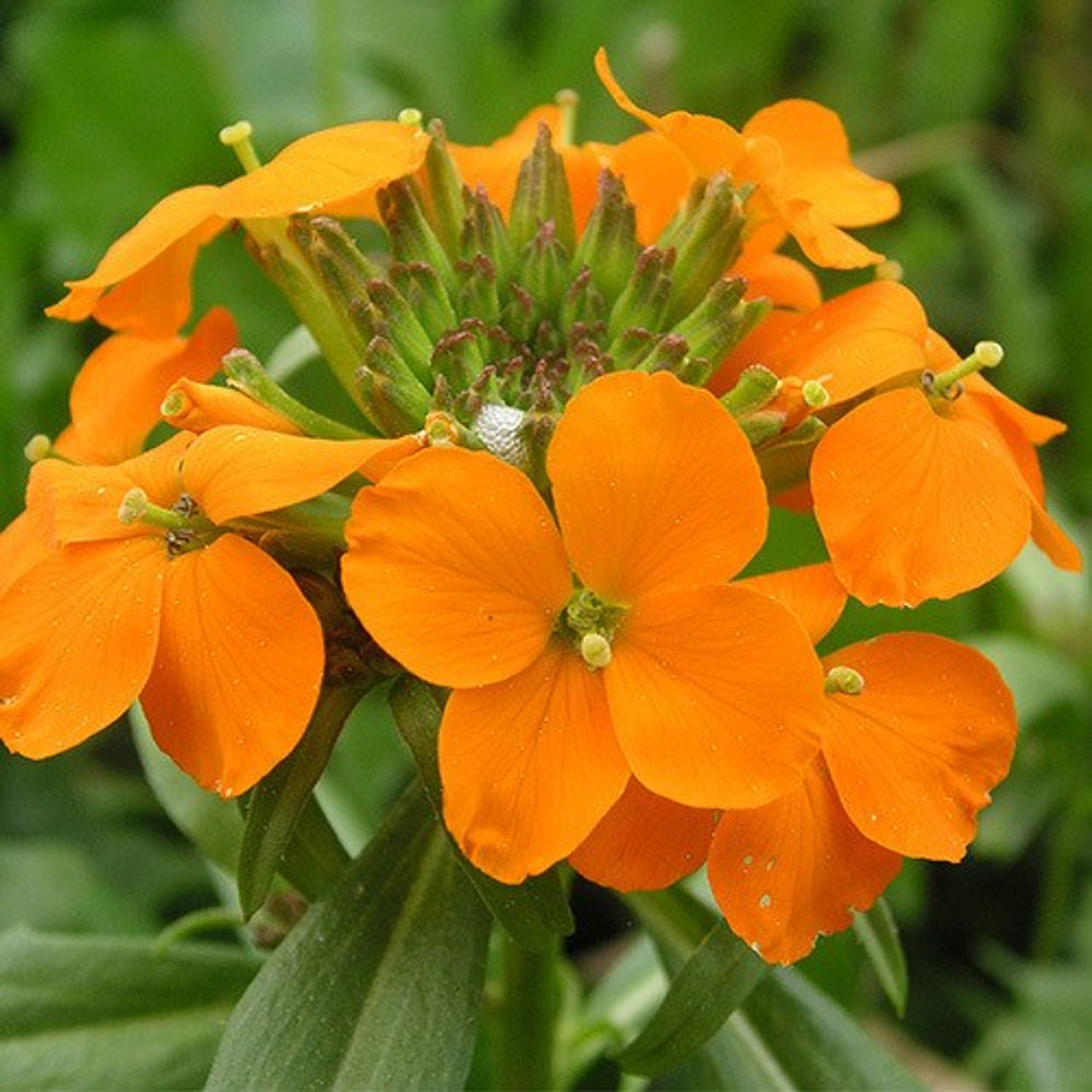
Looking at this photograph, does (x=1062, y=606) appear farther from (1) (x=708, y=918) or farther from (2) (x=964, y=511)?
(2) (x=964, y=511)

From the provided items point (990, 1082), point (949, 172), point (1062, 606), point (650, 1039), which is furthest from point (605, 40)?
point (650, 1039)

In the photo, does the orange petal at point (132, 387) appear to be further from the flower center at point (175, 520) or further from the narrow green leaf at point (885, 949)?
the narrow green leaf at point (885, 949)

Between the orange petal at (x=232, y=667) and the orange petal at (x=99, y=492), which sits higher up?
the orange petal at (x=99, y=492)

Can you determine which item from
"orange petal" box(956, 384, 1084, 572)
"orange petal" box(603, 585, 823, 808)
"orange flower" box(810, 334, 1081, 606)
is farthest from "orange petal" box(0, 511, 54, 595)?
"orange petal" box(956, 384, 1084, 572)

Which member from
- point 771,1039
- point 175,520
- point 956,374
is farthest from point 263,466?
point 771,1039

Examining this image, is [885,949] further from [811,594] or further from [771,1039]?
[811,594]

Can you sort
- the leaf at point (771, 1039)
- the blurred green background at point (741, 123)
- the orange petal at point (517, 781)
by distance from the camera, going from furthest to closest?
the blurred green background at point (741, 123), the leaf at point (771, 1039), the orange petal at point (517, 781)

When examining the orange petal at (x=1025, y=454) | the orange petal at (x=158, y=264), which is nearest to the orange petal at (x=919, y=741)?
the orange petal at (x=1025, y=454)
